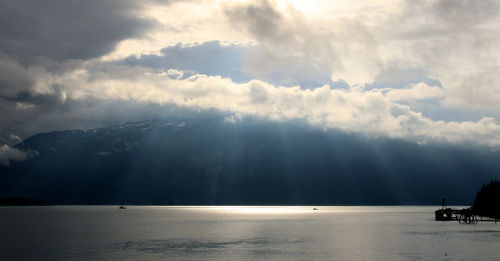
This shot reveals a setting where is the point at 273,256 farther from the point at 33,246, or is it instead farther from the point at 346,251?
the point at 33,246

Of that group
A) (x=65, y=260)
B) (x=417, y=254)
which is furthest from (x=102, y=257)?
(x=417, y=254)

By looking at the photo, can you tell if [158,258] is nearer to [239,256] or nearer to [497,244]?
[239,256]

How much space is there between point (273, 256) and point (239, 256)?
5.16m

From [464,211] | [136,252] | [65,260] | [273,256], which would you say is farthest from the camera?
[464,211]

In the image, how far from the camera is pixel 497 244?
88000 mm

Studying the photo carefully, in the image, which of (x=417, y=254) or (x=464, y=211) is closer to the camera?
(x=417, y=254)

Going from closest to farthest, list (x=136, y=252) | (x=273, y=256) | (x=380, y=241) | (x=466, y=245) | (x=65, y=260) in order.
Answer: (x=65, y=260) < (x=273, y=256) < (x=136, y=252) < (x=466, y=245) < (x=380, y=241)

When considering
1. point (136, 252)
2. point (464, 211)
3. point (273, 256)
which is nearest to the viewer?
point (273, 256)

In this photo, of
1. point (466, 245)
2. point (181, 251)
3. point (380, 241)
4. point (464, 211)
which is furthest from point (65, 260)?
point (464, 211)

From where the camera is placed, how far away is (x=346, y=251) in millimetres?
80938

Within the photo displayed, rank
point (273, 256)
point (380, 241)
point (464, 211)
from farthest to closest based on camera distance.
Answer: point (464, 211)
point (380, 241)
point (273, 256)

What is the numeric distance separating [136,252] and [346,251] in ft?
112

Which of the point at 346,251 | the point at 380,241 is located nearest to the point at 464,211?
the point at 380,241

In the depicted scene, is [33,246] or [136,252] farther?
[33,246]
